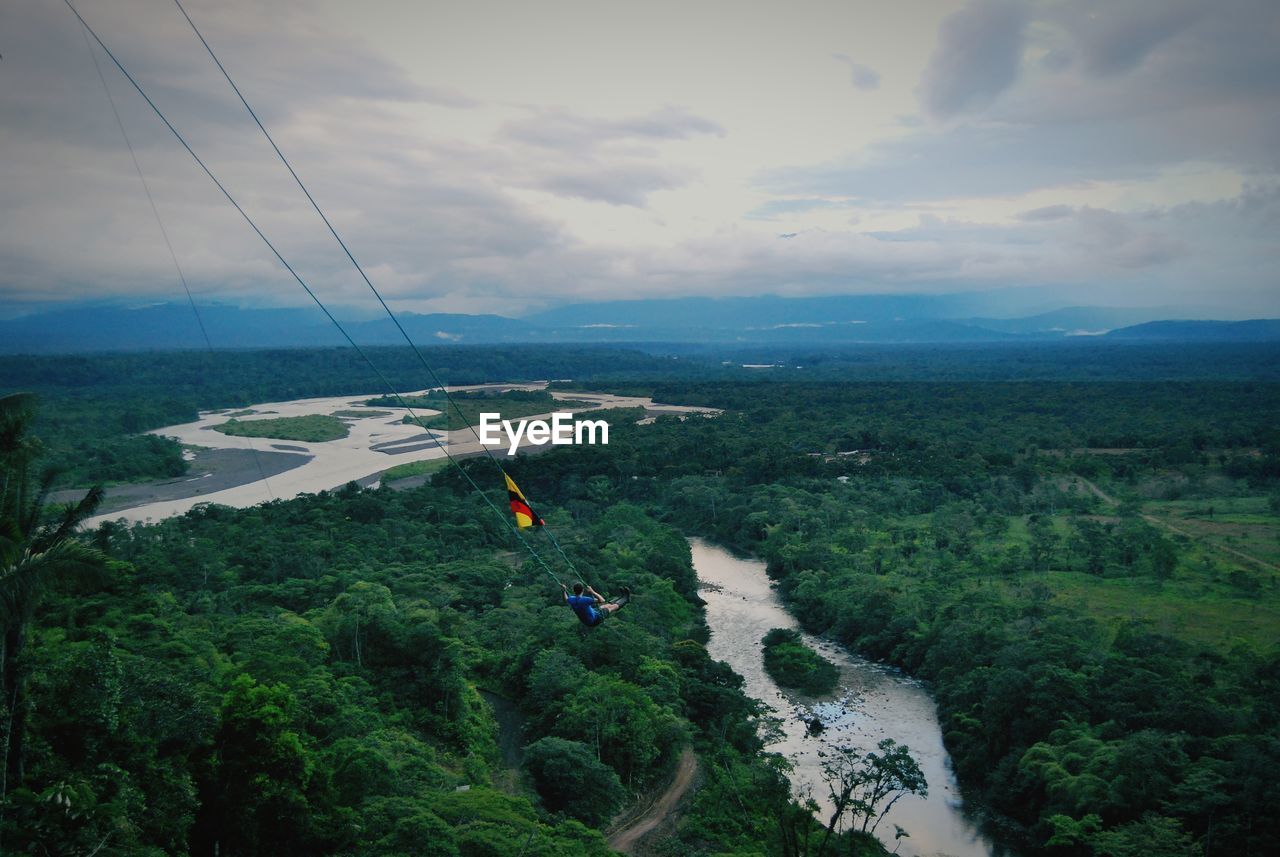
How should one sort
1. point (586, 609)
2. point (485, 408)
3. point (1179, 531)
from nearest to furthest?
point (586, 609)
point (1179, 531)
point (485, 408)

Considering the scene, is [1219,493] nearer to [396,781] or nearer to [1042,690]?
[1042,690]

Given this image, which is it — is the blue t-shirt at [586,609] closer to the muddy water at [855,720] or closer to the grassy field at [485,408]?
the muddy water at [855,720]

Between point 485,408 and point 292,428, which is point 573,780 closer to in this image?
point 485,408

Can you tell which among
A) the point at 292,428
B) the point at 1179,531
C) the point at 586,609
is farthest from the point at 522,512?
the point at 292,428

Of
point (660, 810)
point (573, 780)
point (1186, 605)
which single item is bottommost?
point (660, 810)

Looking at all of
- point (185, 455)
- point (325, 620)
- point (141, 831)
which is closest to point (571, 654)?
point (325, 620)

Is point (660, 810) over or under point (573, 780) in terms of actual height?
under

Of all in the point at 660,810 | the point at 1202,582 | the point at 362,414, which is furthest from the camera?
the point at 362,414

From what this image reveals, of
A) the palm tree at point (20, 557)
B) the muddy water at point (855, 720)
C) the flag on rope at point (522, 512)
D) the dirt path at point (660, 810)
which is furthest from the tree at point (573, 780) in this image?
the palm tree at point (20, 557)
